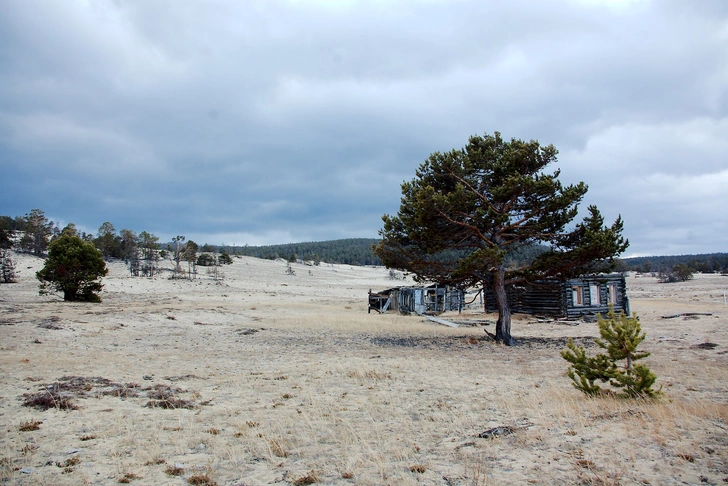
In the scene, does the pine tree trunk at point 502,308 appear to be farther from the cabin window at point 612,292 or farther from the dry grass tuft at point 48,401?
the cabin window at point 612,292

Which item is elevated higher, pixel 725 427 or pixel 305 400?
pixel 725 427

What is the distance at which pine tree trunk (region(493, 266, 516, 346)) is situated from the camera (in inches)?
723

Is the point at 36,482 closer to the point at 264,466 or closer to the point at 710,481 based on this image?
the point at 264,466

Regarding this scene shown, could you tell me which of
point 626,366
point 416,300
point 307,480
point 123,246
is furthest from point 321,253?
point 307,480

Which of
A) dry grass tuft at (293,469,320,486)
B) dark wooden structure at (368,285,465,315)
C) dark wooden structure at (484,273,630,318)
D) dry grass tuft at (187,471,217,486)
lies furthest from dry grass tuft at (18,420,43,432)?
dark wooden structure at (368,285,465,315)

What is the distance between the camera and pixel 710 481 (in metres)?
4.46

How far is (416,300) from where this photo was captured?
39500 millimetres

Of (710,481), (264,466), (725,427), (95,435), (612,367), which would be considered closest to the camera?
(710,481)

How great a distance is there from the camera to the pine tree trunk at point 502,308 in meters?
18.4

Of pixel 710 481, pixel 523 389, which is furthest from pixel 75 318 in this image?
pixel 710 481

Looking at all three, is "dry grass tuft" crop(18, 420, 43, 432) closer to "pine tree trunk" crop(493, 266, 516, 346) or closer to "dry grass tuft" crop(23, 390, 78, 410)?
"dry grass tuft" crop(23, 390, 78, 410)

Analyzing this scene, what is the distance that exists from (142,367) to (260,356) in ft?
13.2

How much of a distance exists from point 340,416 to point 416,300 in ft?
105

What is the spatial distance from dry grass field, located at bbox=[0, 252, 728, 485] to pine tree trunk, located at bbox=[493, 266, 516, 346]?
155 cm
